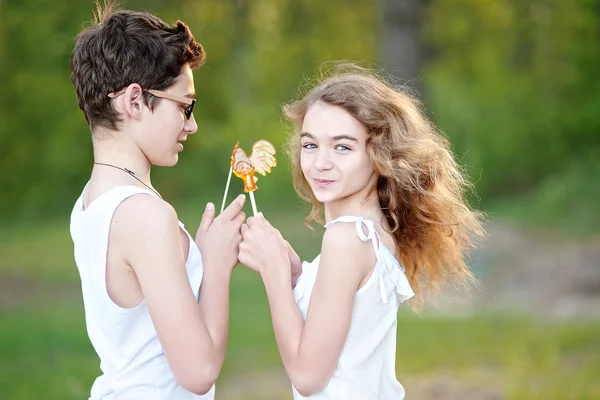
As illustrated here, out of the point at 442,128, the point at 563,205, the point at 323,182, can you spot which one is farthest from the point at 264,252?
the point at 563,205

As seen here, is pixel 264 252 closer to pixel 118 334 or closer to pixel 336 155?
pixel 336 155

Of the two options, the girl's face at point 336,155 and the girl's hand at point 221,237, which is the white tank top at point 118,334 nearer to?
the girl's hand at point 221,237

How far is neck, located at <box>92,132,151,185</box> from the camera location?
2549mm

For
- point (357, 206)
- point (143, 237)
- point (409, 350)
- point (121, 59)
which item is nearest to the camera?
point (143, 237)

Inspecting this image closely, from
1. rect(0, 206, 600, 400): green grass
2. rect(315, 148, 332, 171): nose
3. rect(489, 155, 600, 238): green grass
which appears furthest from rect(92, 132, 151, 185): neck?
rect(489, 155, 600, 238): green grass

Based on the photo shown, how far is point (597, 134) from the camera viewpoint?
517 inches

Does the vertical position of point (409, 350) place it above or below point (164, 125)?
below

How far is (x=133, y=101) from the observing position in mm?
2514

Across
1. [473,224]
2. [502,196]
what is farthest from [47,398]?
[502,196]

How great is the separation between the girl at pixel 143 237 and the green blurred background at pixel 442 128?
2.24 meters

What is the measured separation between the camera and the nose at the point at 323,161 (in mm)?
2672

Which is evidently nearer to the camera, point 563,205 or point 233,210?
point 233,210

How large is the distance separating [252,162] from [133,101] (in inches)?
20.9

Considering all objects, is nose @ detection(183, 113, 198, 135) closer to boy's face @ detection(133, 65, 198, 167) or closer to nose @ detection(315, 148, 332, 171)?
boy's face @ detection(133, 65, 198, 167)
